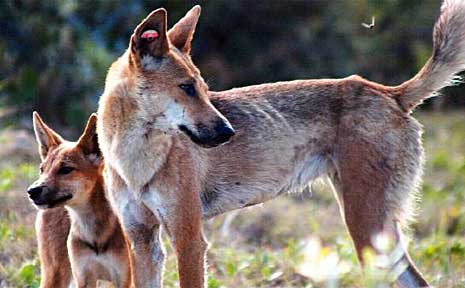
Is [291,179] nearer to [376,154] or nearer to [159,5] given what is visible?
[376,154]

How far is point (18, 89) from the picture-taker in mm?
13820

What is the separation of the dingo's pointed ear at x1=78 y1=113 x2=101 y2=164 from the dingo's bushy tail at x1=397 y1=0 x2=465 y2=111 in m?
Answer: 1.91

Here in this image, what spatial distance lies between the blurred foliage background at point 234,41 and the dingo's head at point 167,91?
8.06 metres

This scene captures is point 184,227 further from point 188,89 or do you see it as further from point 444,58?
point 444,58

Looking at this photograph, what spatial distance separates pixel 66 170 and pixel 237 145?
1.06 meters

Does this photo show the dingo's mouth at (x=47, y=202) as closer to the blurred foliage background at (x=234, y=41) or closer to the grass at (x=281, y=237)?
the grass at (x=281, y=237)

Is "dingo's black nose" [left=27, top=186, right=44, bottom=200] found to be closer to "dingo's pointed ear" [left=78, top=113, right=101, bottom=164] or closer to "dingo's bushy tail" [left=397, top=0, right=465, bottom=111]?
"dingo's pointed ear" [left=78, top=113, right=101, bottom=164]

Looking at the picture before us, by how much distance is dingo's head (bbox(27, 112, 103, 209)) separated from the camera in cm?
677

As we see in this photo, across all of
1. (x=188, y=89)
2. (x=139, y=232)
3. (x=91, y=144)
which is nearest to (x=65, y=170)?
(x=91, y=144)

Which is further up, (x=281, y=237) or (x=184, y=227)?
(x=184, y=227)

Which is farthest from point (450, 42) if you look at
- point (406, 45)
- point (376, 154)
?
point (406, 45)

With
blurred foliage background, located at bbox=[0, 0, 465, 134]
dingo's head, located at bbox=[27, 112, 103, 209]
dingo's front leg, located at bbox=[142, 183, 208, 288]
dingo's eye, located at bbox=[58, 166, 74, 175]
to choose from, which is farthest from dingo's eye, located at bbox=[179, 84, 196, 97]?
blurred foliage background, located at bbox=[0, 0, 465, 134]

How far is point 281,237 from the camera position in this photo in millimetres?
10961

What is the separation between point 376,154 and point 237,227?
170 inches
